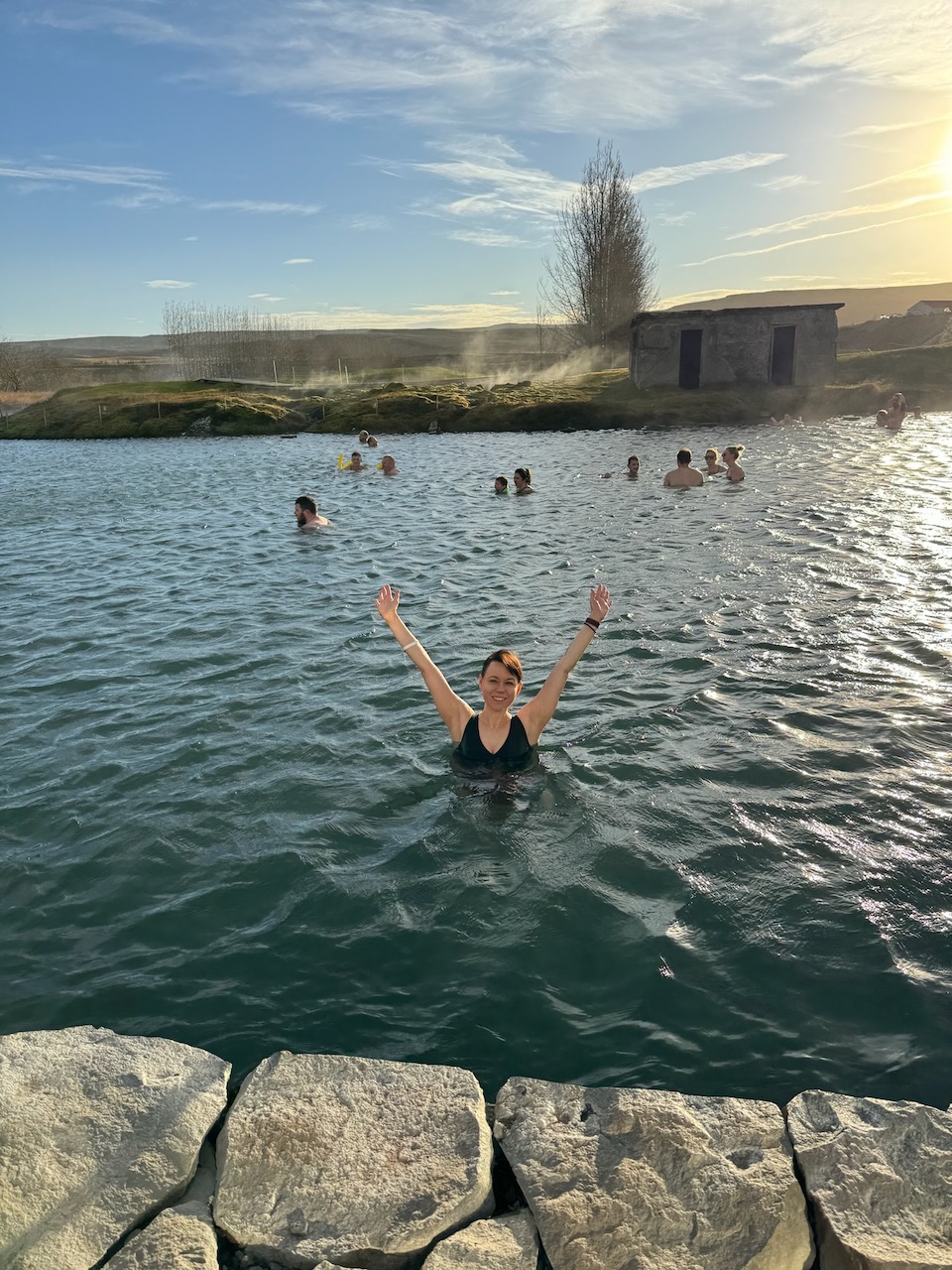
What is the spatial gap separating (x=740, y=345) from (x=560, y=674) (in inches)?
1632

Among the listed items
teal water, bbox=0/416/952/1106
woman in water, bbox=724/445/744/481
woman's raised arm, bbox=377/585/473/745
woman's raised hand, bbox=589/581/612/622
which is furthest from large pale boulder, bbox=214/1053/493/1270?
woman in water, bbox=724/445/744/481

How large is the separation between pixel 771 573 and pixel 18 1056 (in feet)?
38.8

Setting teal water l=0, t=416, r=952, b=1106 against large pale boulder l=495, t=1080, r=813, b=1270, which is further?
teal water l=0, t=416, r=952, b=1106

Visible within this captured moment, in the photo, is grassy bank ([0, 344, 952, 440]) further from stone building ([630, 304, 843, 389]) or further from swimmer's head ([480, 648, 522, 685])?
swimmer's head ([480, 648, 522, 685])

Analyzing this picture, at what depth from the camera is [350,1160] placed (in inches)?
139

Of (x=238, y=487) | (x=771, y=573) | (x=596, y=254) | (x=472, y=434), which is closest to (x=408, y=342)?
(x=596, y=254)

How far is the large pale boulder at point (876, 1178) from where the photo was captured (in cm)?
311

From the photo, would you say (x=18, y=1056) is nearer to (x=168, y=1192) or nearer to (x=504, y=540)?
(x=168, y=1192)

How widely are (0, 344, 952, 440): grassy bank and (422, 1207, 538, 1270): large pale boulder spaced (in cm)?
3892

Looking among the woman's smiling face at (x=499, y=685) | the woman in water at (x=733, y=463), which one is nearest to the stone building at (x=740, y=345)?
the woman in water at (x=733, y=463)

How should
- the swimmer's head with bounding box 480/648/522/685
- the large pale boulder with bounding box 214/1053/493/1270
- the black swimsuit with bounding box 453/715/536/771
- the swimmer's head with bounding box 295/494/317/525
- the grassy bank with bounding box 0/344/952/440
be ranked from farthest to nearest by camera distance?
the grassy bank with bounding box 0/344/952/440 → the swimmer's head with bounding box 295/494/317/525 → the black swimsuit with bounding box 453/715/536/771 → the swimmer's head with bounding box 480/648/522/685 → the large pale boulder with bounding box 214/1053/493/1270

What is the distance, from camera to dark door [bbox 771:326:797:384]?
43781 mm

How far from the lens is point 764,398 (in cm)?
4178

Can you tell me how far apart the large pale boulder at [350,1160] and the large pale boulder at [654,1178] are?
0.24 metres
